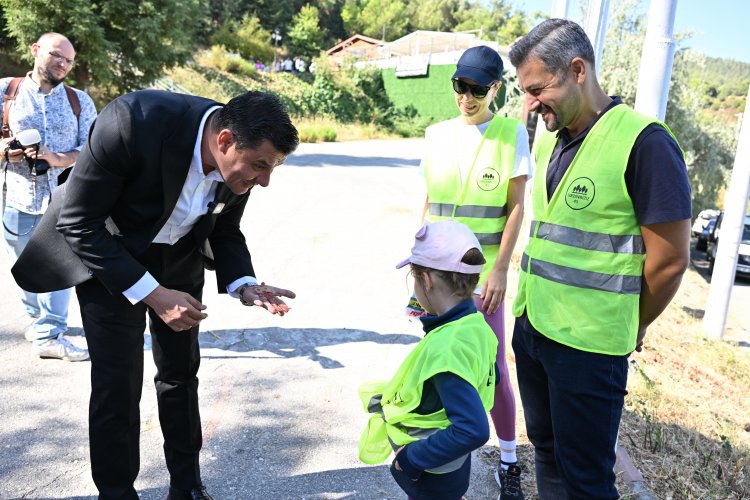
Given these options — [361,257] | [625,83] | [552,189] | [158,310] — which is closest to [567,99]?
[552,189]

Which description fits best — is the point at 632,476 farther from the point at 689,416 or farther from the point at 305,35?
the point at 305,35

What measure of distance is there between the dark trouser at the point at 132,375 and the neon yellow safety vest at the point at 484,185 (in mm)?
1322

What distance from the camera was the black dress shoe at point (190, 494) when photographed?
9.30 ft

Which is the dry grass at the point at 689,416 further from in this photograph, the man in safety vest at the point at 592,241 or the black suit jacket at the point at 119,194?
the black suit jacket at the point at 119,194

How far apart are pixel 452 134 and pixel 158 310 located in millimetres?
1757

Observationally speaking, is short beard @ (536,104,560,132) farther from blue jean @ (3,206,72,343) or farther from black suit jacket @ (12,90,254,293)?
blue jean @ (3,206,72,343)

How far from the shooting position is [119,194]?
2273 mm

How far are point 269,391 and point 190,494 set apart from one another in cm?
128

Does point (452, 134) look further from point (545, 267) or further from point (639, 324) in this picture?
point (639, 324)

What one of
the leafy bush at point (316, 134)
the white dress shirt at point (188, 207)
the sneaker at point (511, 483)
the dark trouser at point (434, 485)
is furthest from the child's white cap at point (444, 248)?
the leafy bush at point (316, 134)

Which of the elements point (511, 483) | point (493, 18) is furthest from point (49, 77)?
point (493, 18)

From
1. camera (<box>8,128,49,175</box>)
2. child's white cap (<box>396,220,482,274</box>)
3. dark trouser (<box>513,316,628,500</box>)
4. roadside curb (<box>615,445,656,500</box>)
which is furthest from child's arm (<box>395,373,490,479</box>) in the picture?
camera (<box>8,128,49,175</box>)

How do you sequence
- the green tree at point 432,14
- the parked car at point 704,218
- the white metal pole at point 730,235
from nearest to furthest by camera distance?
the white metal pole at point 730,235, the parked car at point 704,218, the green tree at point 432,14

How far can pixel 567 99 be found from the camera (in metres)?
2.15
